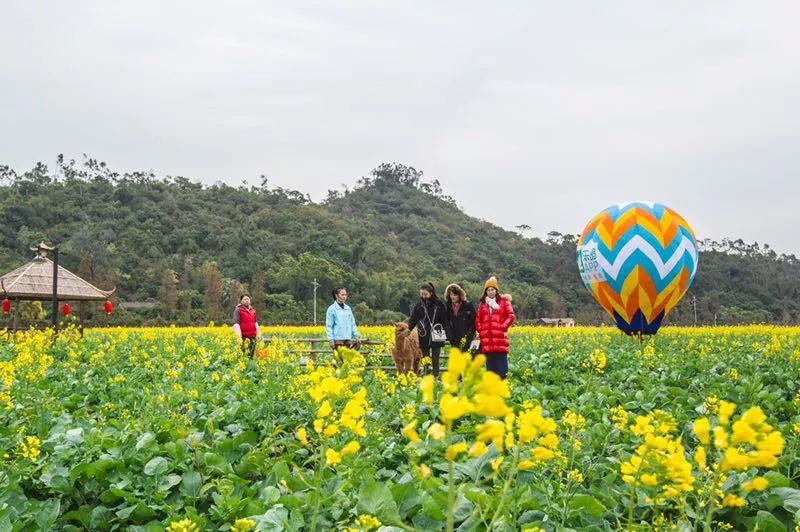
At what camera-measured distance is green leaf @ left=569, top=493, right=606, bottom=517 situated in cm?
337

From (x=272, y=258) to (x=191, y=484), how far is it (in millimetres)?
53427

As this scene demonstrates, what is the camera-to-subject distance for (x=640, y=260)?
54.1 feet

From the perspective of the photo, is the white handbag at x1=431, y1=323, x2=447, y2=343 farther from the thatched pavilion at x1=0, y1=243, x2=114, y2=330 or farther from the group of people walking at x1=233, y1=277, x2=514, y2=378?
the thatched pavilion at x1=0, y1=243, x2=114, y2=330

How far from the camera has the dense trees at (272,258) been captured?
159ft

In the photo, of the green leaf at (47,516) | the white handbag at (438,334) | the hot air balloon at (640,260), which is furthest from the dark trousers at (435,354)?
the hot air balloon at (640,260)

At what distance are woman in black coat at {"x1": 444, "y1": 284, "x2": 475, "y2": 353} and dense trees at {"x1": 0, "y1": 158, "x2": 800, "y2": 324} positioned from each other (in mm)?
34758

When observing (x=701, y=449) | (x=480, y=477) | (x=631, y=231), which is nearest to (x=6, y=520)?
(x=480, y=477)

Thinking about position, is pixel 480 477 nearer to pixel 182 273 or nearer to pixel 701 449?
pixel 701 449

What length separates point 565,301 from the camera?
207ft

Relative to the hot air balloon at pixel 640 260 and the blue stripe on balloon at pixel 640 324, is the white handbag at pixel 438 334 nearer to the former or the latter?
the hot air balloon at pixel 640 260

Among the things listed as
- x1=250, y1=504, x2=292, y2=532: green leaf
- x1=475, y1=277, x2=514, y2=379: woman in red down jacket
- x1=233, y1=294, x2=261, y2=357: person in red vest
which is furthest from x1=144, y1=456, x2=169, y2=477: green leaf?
x1=233, y1=294, x2=261, y2=357: person in red vest

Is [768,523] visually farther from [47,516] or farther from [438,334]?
[438,334]

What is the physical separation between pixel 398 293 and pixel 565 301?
753 inches

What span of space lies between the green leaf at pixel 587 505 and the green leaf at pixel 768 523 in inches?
36.2
